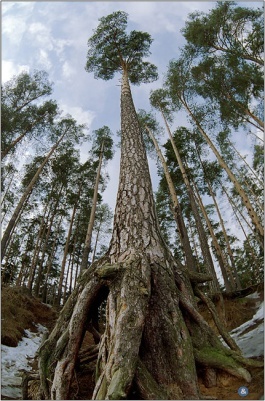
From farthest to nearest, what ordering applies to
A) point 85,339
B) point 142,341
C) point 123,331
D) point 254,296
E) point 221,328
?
point 254,296
point 85,339
point 221,328
point 142,341
point 123,331

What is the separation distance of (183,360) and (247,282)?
1931 cm

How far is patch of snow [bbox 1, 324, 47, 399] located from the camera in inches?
155

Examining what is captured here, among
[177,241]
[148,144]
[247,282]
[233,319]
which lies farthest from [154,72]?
[247,282]

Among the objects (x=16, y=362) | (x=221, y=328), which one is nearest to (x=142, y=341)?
(x=221, y=328)

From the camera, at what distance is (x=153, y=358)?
2.42 metres

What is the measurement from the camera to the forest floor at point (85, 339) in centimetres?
254

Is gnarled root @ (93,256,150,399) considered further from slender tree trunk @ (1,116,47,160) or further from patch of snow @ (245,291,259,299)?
slender tree trunk @ (1,116,47,160)

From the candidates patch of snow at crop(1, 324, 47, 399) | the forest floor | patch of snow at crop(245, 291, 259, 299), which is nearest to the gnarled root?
the forest floor

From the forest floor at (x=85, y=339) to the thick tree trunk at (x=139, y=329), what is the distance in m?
0.25

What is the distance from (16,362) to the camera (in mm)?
5457

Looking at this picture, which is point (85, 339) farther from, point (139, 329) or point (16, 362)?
point (139, 329)

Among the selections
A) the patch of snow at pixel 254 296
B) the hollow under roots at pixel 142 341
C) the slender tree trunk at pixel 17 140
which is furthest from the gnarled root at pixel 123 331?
the slender tree trunk at pixel 17 140

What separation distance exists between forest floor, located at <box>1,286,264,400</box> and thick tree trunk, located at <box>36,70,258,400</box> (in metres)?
0.25

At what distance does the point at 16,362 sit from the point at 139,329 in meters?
4.47
